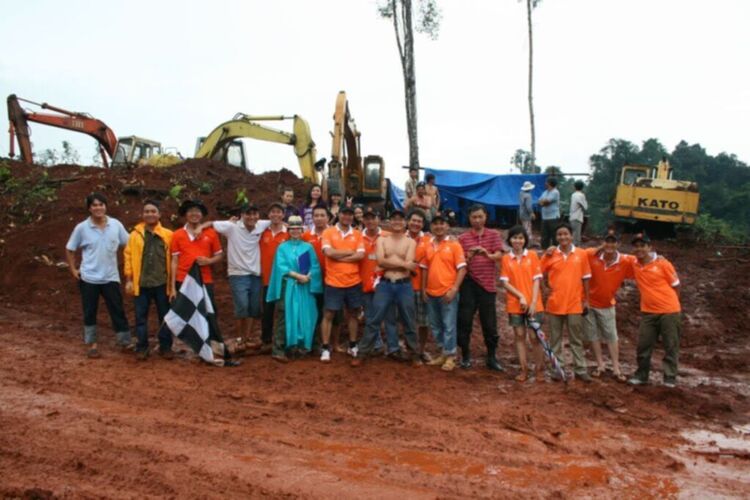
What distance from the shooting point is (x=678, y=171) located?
50.3 metres

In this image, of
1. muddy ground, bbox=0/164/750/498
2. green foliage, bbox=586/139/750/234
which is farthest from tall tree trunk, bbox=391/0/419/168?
green foliage, bbox=586/139/750/234

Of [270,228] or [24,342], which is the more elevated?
[270,228]

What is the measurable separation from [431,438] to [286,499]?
158cm

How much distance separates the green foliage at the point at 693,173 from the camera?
4244 centimetres

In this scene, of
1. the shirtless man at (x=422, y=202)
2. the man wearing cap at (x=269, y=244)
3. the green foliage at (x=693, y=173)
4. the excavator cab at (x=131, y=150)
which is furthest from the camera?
the green foliage at (x=693, y=173)

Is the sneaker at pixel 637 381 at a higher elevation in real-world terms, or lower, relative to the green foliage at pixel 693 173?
lower

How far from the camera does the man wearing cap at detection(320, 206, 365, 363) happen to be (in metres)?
7.06

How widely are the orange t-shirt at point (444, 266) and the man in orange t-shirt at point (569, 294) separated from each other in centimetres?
104

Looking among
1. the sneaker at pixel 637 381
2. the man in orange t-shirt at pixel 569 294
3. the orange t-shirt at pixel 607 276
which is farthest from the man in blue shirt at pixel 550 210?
the sneaker at pixel 637 381

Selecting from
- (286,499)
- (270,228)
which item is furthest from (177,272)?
(286,499)

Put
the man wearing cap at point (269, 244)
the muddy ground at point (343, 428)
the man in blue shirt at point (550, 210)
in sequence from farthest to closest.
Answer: the man in blue shirt at point (550, 210) < the man wearing cap at point (269, 244) < the muddy ground at point (343, 428)

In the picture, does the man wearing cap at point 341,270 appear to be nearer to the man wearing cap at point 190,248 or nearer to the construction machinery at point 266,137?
the man wearing cap at point 190,248

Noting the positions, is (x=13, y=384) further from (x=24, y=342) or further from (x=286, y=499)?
(x=286, y=499)

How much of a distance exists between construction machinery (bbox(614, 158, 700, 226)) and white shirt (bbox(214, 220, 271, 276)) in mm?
13849
